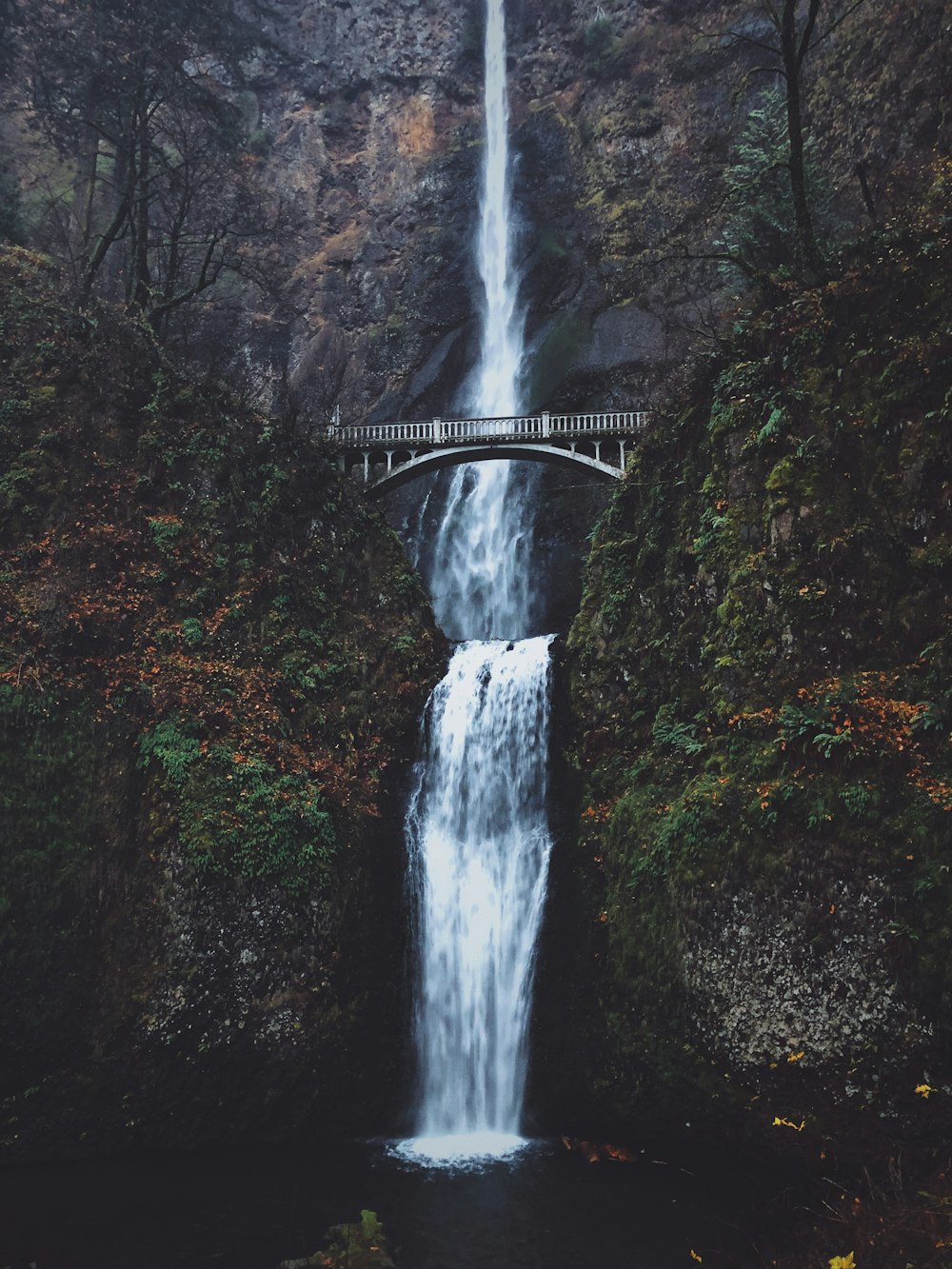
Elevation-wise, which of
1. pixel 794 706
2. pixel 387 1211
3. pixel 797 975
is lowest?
pixel 387 1211

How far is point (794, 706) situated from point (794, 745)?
55 cm

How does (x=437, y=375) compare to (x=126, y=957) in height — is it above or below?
above

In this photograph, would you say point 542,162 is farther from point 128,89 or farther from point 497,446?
point 128,89

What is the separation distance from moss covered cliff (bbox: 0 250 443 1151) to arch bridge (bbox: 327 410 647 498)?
6174mm

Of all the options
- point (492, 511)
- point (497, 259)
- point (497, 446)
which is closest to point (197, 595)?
point (497, 446)

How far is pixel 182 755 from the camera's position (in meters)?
14.1

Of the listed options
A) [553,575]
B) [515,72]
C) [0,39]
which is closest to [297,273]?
[515,72]

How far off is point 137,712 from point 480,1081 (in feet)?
26.8

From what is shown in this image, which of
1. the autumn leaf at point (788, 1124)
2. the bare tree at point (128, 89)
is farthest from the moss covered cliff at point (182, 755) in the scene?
the autumn leaf at point (788, 1124)

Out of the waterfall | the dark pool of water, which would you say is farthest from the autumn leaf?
the waterfall

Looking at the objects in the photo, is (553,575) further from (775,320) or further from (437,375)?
(775,320)

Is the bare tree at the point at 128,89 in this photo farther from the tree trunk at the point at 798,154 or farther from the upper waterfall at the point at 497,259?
the tree trunk at the point at 798,154

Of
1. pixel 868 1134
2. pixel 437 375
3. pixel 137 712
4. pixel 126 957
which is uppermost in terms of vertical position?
pixel 437 375

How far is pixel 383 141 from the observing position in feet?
136
